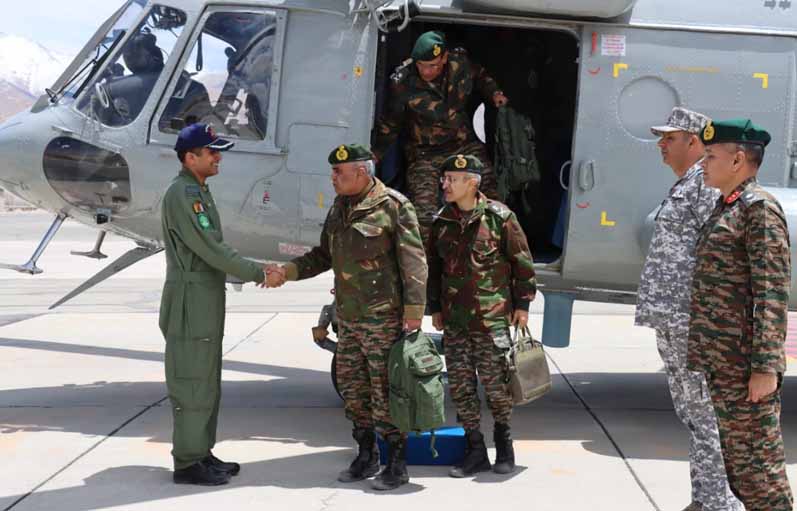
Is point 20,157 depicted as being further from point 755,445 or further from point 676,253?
point 755,445

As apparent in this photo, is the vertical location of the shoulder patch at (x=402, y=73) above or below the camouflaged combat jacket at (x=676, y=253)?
above

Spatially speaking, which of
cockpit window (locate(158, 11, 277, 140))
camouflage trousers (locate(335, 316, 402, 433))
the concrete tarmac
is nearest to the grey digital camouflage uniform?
the concrete tarmac

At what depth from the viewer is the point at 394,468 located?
5574mm

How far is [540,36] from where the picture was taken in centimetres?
793

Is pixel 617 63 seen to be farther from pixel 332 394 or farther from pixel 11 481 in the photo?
pixel 11 481

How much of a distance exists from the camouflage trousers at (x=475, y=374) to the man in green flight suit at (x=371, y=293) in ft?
1.28

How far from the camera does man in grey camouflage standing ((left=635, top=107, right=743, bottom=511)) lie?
4852 millimetres

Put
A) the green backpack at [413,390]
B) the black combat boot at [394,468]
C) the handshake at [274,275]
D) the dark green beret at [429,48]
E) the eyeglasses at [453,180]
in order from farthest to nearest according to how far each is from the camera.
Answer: the dark green beret at [429,48] < the handshake at [274,275] < the eyeglasses at [453,180] < the black combat boot at [394,468] < the green backpack at [413,390]

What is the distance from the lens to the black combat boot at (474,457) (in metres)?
5.79

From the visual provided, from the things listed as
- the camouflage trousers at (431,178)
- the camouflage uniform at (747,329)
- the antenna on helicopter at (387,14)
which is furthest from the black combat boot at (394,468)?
the antenna on helicopter at (387,14)

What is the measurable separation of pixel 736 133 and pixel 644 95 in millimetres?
2493

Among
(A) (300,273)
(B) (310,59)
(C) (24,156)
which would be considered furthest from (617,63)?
(C) (24,156)

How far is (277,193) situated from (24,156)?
1.77 m

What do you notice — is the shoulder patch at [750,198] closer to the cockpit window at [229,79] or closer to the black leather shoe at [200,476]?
the black leather shoe at [200,476]
